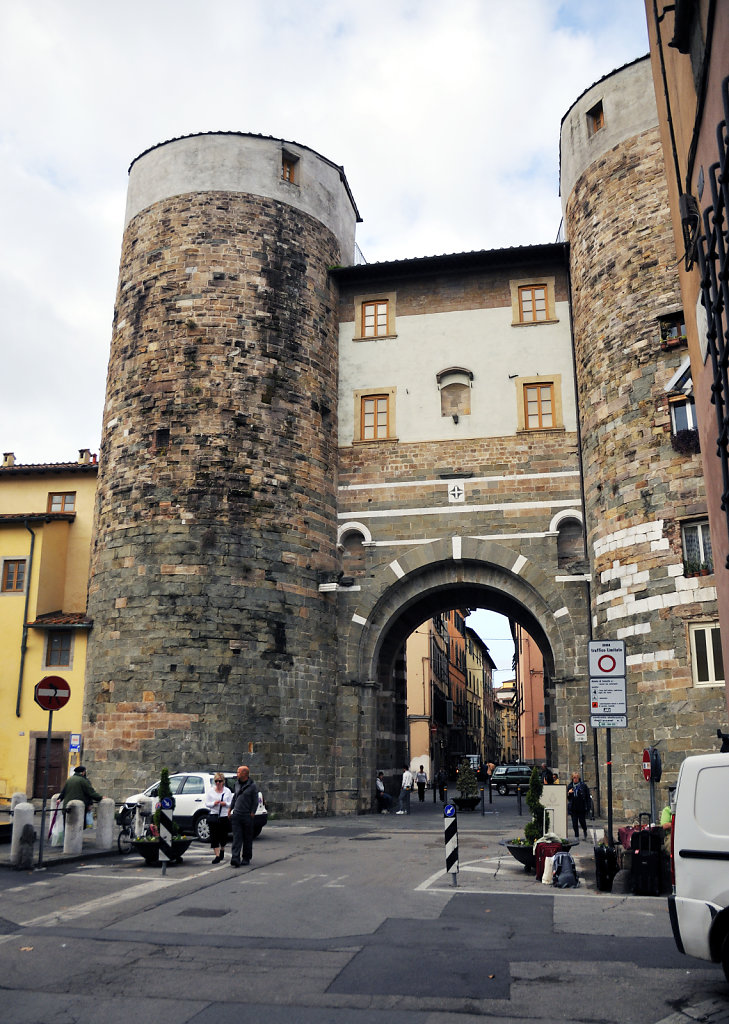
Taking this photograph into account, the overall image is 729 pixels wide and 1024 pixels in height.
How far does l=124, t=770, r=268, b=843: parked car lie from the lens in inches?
682

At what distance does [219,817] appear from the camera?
46.5 feet

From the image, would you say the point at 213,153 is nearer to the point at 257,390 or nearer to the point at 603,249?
the point at 257,390

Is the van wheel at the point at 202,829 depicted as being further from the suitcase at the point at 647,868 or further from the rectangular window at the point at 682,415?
the rectangular window at the point at 682,415

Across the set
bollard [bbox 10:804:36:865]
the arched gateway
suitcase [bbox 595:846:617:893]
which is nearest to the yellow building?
the arched gateway

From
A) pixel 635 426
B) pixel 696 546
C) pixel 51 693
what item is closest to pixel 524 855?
pixel 51 693

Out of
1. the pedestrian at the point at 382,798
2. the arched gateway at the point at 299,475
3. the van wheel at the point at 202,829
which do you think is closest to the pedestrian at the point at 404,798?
the pedestrian at the point at 382,798

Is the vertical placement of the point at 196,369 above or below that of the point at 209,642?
above

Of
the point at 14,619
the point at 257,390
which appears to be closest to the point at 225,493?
the point at 257,390

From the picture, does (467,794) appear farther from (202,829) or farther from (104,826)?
(104,826)

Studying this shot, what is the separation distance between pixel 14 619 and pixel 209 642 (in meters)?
8.42

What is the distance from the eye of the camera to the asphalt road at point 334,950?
6211 mm

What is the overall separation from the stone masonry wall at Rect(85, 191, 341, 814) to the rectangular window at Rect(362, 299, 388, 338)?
123 cm

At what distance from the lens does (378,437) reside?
26344 millimetres

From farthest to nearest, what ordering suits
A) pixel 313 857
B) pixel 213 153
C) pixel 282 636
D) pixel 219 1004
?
pixel 213 153 < pixel 282 636 < pixel 313 857 < pixel 219 1004
